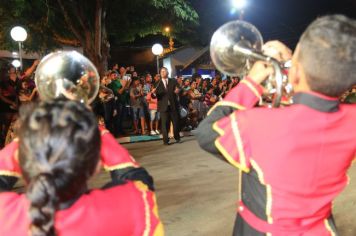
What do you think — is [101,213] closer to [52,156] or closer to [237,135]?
[52,156]

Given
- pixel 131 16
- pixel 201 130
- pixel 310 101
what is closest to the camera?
pixel 310 101

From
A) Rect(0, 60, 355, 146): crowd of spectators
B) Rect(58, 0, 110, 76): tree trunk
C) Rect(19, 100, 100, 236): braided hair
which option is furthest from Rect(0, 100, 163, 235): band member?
Rect(58, 0, 110, 76): tree trunk

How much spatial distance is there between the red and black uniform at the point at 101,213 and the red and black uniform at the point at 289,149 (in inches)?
15.1

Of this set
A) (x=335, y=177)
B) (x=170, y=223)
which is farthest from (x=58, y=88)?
(x=170, y=223)

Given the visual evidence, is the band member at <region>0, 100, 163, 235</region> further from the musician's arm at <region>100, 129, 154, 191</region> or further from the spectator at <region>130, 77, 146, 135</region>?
the spectator at <region>130, 77, 146, 135</region>

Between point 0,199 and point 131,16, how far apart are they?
602 inches

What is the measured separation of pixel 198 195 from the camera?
17.7 ft

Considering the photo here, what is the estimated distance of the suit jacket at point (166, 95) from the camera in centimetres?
952

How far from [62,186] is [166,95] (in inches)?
326

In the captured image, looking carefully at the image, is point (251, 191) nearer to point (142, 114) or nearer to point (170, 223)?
point (170, 223)

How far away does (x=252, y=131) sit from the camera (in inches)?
63.3

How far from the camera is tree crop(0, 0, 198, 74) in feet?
44.4

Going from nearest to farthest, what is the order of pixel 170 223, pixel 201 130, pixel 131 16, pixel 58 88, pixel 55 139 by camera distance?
pixel 55 139
pixel 201 130
pixel 58 88
pixel 170 223
pixel 131 16

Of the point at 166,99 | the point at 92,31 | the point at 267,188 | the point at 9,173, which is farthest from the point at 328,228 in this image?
the point at 92,31
